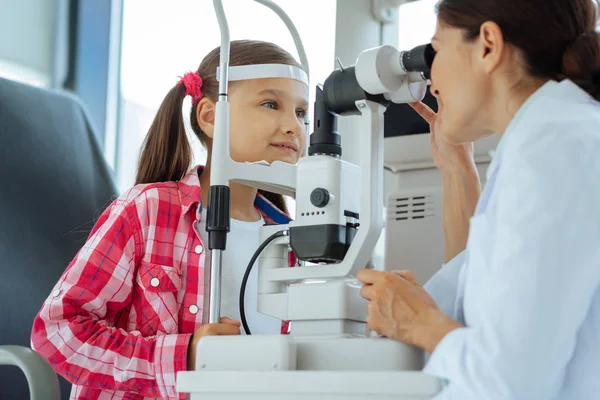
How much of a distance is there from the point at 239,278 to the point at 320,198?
1.88ft

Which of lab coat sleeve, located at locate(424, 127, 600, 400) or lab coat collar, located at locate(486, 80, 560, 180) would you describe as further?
lab coat collar, located at locate(486, 80, 560, 180)

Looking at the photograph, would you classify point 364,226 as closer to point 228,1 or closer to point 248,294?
point 248,294

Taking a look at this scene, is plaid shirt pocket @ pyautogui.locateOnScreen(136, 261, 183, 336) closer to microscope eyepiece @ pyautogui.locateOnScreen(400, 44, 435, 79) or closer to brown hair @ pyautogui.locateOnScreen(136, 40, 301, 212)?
brown hair @ pyautogui.locateOnScreen(136, 40, 301, 212)

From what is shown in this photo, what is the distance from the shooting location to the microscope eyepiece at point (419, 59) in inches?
42.2

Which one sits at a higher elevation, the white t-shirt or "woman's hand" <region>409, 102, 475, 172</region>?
"woman's hand" <region>409, 102, 475, 172</region>

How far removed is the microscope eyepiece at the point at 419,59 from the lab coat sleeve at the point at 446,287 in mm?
284

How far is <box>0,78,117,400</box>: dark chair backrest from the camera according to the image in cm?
146

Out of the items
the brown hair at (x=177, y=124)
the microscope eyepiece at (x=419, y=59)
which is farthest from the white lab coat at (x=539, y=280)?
the brown hair at (x=177, y=124)

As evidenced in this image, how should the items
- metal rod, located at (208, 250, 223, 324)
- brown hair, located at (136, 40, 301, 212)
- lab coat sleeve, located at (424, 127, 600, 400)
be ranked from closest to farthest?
1. lab coat sleeve, located at (424, 127, 600, 400)
2. metal rod, located at (208, 250, 223, 324)
3. brown hair, located at (136, 40, 301, 212)

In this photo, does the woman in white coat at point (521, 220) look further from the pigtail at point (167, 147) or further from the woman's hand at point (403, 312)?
the pigtail at point (167, 147)

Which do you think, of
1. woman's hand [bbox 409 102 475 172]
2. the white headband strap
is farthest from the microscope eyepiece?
the white headband strap

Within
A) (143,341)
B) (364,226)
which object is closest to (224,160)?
(364,226)

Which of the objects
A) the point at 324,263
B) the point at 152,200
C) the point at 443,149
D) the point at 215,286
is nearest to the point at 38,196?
the point at 152,200

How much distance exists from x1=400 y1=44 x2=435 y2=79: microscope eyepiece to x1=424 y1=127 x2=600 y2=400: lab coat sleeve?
313mm
